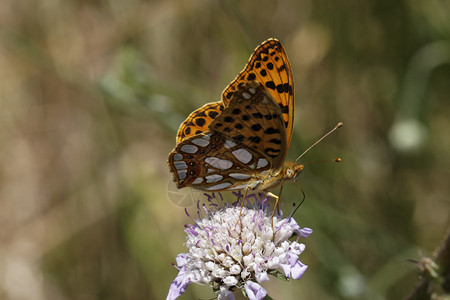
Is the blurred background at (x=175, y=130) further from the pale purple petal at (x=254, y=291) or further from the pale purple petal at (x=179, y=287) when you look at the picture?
the pale purple petal at (x=179, y=287)

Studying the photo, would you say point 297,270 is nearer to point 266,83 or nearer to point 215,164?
point 215,164

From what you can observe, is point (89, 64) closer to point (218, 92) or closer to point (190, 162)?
point (218, 92)

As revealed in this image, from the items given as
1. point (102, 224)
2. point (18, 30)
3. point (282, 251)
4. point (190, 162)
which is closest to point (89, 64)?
point (18, 30)

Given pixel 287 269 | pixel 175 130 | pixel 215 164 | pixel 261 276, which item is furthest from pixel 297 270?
pixel 175 130

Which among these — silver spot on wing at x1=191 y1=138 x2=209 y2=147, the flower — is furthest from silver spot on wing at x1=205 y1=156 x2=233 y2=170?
the flower

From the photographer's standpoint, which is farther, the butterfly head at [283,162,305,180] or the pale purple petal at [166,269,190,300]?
the butterfly head at [283,162,305,180]

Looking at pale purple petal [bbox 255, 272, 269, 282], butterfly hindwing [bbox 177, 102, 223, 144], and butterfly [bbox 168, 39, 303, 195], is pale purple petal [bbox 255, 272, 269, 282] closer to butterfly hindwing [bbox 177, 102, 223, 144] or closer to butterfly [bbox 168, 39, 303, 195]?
butterfly [bbox 168, 39, 303, 195]
